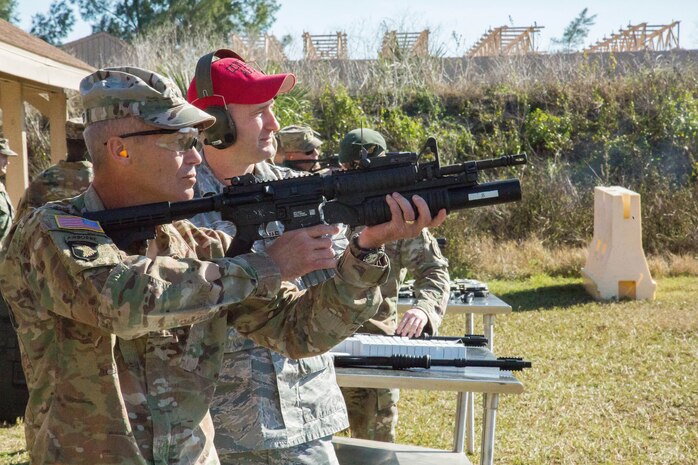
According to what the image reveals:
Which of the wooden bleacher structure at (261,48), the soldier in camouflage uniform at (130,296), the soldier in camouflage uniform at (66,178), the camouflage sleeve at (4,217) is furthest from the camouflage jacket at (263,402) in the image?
the wooden bleacher structure at (261,48)

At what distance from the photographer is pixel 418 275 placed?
5.21 meters

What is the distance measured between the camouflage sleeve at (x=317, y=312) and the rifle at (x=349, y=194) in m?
0.18

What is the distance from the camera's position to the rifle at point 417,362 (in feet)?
12.6

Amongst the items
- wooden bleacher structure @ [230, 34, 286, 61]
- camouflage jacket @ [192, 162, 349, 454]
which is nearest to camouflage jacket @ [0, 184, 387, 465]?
camouflage jacket @ [192, 162, 349, 454]

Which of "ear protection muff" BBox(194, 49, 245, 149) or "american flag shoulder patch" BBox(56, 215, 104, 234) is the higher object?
"ear protection muff" BBox(194, 49, 245, 149)

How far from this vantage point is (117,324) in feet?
6.41

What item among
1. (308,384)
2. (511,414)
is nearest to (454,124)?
(511,414)

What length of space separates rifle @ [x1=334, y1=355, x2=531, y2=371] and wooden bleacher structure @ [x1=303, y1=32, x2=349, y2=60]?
17.4 meters

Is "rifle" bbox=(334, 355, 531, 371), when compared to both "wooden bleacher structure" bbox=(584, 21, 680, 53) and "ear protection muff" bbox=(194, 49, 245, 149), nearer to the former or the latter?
"ear protection muff" bbox=(194, 49, 245, 149)

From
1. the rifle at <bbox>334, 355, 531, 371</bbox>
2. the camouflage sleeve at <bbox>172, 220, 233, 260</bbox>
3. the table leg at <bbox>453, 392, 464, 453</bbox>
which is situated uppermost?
the camouflage sleeve at <bbox>172, 220, 233, 260</bbox>

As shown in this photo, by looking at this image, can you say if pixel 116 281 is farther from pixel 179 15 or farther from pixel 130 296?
pixel 179 15

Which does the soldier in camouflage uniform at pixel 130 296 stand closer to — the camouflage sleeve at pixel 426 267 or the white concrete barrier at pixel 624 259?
the camouflage sleeve at pixel 426 267

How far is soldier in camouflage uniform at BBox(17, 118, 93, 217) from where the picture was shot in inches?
229

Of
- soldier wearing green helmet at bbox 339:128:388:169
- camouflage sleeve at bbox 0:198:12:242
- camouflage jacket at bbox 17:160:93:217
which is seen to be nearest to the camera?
soldier wearing green helmet at bbox 339:128:388:169
